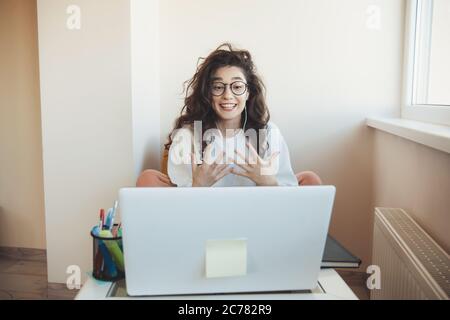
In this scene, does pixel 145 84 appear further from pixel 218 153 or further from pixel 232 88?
pixel 218 153

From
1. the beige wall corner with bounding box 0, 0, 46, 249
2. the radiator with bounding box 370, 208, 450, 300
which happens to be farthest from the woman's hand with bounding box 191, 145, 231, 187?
the beige wall corner with bounding box 0, 0, 46, 249

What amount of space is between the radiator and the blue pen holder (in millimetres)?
745

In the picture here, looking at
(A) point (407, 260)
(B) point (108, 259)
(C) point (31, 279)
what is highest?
(B) point (108, 259)

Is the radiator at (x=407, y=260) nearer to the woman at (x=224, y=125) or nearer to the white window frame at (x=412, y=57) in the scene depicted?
the woman at (x=224, y=125)

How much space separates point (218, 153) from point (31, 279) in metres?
1.42

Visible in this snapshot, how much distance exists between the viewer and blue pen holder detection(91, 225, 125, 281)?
0.88m

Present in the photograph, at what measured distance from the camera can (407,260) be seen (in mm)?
1192

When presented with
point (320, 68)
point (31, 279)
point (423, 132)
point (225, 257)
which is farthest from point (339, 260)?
point (31, 279)

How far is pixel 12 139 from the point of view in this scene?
2.44m

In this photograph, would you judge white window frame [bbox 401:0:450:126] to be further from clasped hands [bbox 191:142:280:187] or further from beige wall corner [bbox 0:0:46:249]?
beige wall corner [bbox 0:0:46:249]

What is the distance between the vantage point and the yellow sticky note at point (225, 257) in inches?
29.6

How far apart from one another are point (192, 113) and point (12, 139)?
52.4 inches
